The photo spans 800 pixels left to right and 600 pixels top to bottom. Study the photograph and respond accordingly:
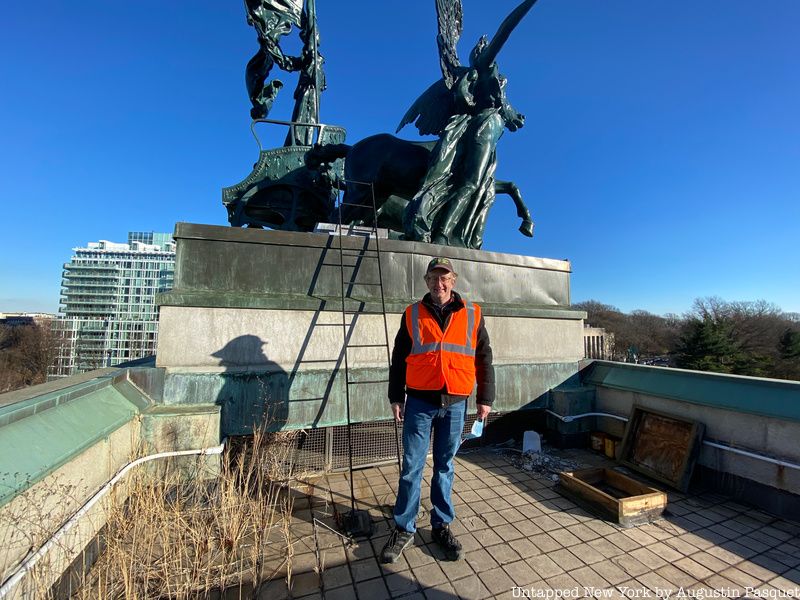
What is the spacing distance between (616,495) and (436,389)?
8.14 feet

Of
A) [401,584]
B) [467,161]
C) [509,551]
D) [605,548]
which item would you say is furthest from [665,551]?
[467,161]

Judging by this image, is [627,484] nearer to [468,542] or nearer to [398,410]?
[468,542]

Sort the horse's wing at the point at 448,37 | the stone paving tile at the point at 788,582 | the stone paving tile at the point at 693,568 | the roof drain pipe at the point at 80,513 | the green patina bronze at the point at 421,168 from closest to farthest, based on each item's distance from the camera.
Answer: the roof drain pipe at the point at 80,513
the stone paving tile at the point at 788,582
the stone paving tile at the point at 693,568
the green patina bronze at the point at 421,168
the horse's wing at the point at 448,37

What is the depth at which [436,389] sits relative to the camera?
2.75 m

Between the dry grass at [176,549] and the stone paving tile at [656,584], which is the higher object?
the dry grass at [176,549]

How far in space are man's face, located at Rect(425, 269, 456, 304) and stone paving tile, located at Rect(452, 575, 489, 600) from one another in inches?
73.1

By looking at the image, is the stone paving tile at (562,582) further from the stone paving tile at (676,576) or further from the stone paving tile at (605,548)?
the stone paving tile at (676,576)

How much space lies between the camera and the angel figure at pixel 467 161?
5.96 metres

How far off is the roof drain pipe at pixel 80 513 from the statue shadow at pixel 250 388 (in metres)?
0.39

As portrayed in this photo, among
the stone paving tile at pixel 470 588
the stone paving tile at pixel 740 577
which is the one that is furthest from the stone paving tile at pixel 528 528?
the stone paving tile at pixel 740 577

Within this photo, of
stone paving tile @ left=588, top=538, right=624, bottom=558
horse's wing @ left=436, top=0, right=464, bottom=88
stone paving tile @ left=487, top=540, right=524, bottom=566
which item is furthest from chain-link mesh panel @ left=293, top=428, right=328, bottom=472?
horse's wing @ left=436, top=0, right=464, bottom=88

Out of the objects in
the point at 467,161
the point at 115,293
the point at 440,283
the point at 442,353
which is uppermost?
the point at 115,293

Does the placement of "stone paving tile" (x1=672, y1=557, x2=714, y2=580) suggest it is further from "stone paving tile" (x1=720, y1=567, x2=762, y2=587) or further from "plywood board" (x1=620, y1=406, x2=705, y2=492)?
"plywood board" (x1=620, y1=406, x2=705, y2=492)

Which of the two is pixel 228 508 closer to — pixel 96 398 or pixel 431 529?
pixel 96 398
